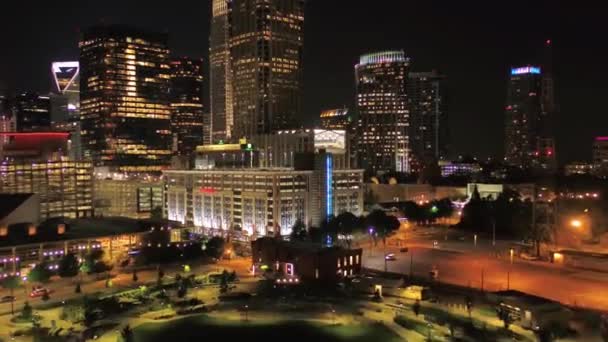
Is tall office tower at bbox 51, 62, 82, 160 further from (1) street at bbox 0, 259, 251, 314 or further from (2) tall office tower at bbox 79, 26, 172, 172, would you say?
(1) street at bbox 0, 259, 251, 314

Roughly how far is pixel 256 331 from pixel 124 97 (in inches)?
4293

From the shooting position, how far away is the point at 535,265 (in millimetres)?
61625

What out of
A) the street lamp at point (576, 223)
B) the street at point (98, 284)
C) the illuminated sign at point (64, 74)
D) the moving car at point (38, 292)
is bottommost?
the street at point (98, 284)

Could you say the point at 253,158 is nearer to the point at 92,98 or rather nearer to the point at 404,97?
the point at 92,98

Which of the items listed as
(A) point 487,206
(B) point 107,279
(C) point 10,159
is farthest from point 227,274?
(C) point 10,159

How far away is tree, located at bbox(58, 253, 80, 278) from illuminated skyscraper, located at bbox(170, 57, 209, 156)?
399ft

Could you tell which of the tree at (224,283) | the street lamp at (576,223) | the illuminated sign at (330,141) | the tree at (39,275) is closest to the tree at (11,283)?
the tree at (39,275)

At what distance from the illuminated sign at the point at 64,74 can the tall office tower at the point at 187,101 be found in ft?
96.2

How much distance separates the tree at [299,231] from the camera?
3074 inches

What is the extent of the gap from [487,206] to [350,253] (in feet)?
140

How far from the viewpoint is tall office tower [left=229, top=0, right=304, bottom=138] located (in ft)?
425

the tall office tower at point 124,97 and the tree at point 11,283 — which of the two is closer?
the tree at point 11,283

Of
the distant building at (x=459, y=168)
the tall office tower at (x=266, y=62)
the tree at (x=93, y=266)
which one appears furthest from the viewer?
the distant building at (x=459, y=168)

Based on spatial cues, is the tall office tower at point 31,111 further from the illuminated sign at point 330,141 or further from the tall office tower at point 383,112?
the tall office tower at point 383,112
